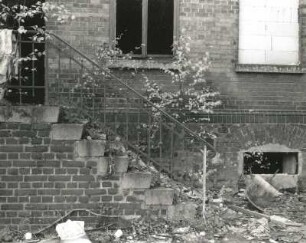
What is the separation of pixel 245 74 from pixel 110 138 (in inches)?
120

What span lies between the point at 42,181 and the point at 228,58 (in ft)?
13.6

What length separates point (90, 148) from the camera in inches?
258

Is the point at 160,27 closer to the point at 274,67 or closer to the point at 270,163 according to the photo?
the point at 274,67

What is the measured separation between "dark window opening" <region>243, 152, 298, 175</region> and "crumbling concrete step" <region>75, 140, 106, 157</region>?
10.9ft

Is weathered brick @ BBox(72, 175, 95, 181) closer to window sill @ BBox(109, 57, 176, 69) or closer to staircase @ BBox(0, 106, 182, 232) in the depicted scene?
staircase @ BBox(0, 106, 182, 232)

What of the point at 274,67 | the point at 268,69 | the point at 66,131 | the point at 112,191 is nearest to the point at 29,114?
the point at 66,131

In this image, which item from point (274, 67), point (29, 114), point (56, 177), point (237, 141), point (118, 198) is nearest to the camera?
point (29, 114)

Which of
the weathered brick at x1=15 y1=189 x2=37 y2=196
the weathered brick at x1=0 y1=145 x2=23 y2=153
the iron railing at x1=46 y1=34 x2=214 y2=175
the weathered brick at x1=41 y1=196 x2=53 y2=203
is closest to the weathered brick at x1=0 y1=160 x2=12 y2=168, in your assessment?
the weathered brick at x1=0 y1=145 x2=23 y2=153

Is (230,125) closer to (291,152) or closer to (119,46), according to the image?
(291,152)

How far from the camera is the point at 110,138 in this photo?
23.7ft

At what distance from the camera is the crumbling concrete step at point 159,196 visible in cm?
672

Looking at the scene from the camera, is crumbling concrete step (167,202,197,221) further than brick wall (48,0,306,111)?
No

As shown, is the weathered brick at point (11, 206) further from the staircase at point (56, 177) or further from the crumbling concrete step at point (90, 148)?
the crumbling concrete step at point (90, 148)

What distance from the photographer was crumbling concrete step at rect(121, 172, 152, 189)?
6633 millimetres
